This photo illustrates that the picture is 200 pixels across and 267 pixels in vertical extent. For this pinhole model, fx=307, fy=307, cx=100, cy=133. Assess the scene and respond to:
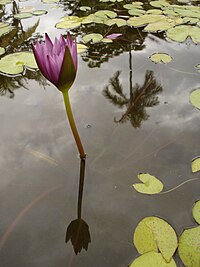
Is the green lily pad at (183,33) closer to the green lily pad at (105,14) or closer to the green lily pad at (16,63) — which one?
the green lily pad at (105,14)

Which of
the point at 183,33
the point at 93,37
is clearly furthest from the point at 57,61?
the point at 183,33

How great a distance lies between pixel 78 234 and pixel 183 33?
5.89 ft

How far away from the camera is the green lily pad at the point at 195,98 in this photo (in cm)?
160

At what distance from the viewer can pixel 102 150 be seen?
54.3 inches

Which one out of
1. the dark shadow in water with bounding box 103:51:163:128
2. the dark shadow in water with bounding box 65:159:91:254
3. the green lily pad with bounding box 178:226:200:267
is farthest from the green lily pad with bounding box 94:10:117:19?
the green lily pad with bounding box 178:226:200:267

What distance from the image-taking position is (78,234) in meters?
1.06

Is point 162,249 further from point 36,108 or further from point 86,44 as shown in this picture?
point 86,44

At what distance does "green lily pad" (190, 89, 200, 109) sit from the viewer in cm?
160

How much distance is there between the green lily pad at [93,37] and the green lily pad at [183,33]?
20.4 inches

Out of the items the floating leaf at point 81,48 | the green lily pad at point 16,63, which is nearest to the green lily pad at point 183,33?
the floating leaf at point 81,48

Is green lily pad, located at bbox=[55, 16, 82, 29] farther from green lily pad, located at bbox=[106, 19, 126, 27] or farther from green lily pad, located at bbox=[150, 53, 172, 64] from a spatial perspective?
green lily pad, located at bbox=[150, 53, 172, 64]

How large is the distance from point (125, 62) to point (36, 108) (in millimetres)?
732

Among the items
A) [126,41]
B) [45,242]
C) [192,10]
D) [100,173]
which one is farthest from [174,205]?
Result: [192,10]

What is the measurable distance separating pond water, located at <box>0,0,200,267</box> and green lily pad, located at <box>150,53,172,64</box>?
3cm
